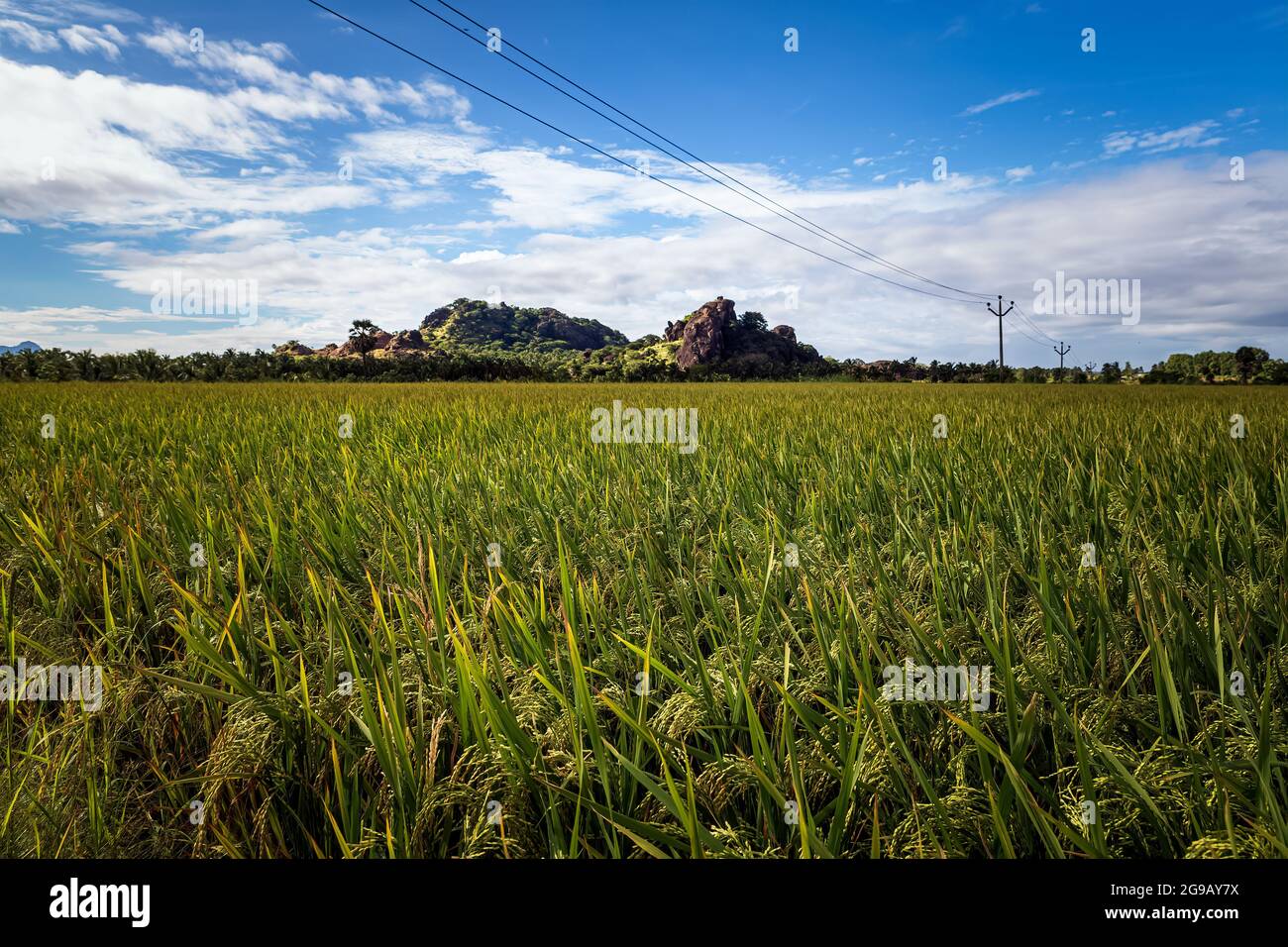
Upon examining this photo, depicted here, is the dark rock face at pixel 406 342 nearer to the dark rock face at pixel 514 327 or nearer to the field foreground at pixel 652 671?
the dark rock face at pixel 514 327

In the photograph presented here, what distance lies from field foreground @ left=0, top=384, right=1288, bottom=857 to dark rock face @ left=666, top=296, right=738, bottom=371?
71.8 meters

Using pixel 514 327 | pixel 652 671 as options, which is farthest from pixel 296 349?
pixel 652 671

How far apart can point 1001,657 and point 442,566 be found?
5.03 feet

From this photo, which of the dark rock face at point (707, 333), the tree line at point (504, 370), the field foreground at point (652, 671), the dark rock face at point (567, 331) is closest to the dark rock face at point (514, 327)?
the dark rock face at point (567, 331)

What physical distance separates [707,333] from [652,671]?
76015 mm

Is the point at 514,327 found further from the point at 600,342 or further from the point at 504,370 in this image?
the point at 504,370

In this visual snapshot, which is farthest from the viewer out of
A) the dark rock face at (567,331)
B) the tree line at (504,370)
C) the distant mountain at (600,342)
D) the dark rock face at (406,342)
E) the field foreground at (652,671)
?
the dark rock face at (567,331)

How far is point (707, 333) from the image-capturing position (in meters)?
74.9

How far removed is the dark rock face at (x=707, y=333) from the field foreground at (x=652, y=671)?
236 feet

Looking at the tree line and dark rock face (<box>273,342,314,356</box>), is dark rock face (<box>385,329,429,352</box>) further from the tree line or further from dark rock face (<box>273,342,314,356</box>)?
the tree line

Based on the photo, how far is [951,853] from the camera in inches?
34.4

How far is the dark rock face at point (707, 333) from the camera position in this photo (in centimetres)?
7462

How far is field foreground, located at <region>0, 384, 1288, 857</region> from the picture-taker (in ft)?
3.18
